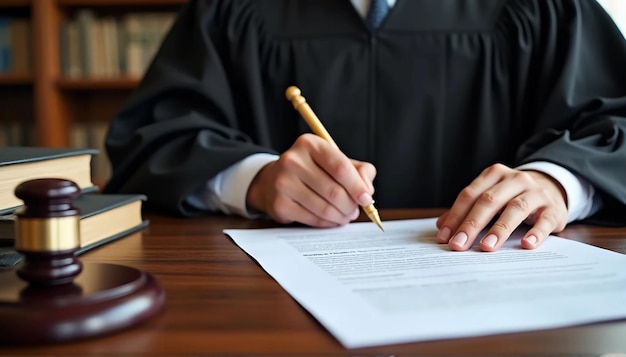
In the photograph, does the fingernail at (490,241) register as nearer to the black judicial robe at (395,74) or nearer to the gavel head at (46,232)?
the gavel head at (46,232)

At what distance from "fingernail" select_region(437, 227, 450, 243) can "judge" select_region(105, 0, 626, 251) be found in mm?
338

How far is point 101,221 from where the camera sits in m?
0.72

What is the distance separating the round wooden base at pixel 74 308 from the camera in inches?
14.9

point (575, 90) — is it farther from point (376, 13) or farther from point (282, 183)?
point (282, 183)

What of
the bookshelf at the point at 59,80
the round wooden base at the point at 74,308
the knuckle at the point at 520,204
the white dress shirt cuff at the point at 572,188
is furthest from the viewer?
the bookshelf at the point at 59,80

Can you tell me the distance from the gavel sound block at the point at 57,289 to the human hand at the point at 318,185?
38 cm

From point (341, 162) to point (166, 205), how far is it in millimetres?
319

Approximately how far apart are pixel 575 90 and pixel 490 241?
516 millimetres

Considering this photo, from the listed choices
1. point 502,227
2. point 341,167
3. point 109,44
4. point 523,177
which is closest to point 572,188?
point 523,177

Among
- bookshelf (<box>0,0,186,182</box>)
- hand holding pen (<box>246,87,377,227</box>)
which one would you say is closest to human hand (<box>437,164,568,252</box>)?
hand holding pen (<box>246,87,377,227</box>)

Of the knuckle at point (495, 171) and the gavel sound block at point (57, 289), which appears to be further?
the knuckle at point (495, 171)

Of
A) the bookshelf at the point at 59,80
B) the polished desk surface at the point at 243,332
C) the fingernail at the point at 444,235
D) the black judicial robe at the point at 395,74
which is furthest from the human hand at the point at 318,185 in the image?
the bookshelf at the point at 59,80

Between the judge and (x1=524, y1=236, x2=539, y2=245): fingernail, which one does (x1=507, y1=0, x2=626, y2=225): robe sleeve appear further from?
(x1=524, y1=236, x2=539, y2=245): fingernail

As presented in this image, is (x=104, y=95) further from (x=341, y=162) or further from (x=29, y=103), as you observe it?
(x=341, y=162)
